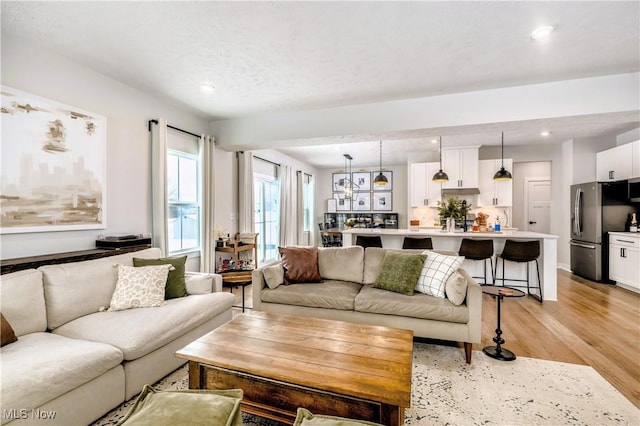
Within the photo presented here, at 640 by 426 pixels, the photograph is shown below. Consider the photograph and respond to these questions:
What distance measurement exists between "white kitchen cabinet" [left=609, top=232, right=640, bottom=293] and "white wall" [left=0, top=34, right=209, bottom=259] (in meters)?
7.07

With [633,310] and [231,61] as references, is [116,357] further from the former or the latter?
[633,310]

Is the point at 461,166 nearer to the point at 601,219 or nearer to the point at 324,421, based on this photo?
the point at 601,219

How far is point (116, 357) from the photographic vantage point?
182 centimetres

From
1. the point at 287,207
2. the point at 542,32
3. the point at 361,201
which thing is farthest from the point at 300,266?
the point at 361,201

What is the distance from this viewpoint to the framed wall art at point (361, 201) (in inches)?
363

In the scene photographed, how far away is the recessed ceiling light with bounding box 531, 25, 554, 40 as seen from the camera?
7.47 feet

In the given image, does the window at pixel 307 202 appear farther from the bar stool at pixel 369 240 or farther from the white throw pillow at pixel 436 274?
the white throw pillow at pixel 436 274

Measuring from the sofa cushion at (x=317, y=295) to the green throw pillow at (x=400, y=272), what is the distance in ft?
1.06

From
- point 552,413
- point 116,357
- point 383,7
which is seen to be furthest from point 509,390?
point 383,7

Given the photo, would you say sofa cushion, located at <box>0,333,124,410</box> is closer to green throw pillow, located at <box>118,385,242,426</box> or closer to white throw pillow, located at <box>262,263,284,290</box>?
green throw pillow, located at <box>118,385,242,426</box>

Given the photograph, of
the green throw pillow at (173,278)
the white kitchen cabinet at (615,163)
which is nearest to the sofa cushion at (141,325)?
the green throw pillow at (173,278)

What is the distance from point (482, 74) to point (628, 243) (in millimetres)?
4068

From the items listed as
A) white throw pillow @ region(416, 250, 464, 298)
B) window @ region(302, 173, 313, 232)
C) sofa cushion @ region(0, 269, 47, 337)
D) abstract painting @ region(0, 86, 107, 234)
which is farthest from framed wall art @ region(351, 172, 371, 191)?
sofa cushion @ region(0, 269, 47, 337)

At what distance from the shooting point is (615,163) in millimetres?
5086
